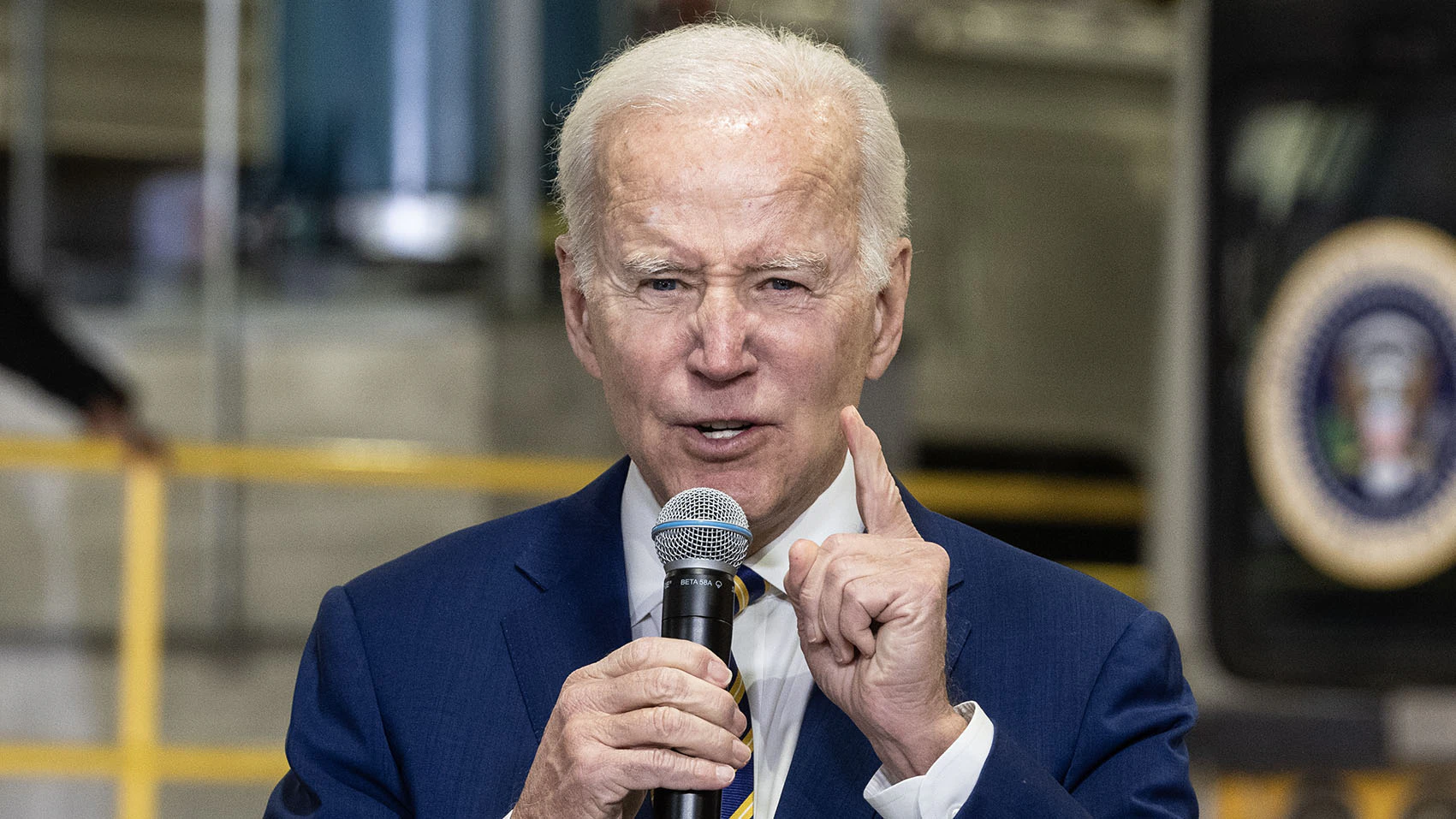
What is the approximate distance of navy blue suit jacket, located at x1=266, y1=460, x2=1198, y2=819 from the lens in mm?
1326

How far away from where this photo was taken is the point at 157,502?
3.44 m

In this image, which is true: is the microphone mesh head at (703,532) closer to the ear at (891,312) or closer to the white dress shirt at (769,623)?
the white dress shirt at (769,623)

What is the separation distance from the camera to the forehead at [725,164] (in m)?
1.29

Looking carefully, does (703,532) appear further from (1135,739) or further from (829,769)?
(1135,739)

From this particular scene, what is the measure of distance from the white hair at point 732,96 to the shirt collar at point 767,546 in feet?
0.62

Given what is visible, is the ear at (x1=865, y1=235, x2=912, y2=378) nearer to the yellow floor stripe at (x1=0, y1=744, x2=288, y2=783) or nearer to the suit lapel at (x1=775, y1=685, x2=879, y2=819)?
the suit lapel at (x1=775, y1=685, x2=879, y2=819)

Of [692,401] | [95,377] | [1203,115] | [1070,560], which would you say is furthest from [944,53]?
[692,401]

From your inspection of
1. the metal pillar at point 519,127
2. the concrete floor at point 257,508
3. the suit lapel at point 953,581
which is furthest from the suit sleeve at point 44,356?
the suit lapel at point 953,581

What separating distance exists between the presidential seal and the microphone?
2.66m

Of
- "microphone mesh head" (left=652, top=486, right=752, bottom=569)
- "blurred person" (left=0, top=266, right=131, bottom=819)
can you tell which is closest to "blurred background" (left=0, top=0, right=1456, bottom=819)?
"blurred person" (left=0, top=266, right=131, bottom=819)

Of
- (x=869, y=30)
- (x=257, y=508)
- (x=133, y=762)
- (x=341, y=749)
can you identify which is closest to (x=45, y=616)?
(x=257, y=508)

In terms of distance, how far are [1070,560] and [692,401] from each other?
16.7 ft

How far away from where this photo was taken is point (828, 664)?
1198mm

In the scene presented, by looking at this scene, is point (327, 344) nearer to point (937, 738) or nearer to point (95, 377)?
point (95, 377)
